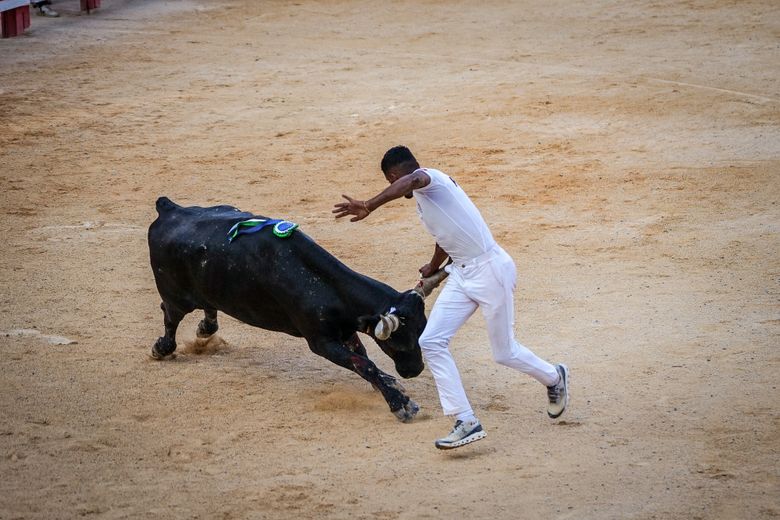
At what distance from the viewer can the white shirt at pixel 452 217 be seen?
818 cm

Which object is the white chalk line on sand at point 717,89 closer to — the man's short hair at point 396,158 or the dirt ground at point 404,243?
the dirt ground at point 404,243

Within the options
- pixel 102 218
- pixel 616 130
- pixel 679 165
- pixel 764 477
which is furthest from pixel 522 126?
pixel 764 477

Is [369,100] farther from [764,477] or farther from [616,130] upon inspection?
[764,477]

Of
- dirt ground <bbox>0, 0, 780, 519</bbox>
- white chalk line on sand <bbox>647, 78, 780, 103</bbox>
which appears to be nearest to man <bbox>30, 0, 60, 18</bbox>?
dirt ground <bbox>0, 0, 780, 519</bbox>

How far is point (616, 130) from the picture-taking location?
16547 millimetres

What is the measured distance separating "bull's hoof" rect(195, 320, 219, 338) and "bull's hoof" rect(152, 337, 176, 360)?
0.31 m

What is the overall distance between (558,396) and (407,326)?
4.35ft

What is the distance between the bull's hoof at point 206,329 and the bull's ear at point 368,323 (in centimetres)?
192

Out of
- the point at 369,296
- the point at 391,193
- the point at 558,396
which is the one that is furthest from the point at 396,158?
the point at 558,396

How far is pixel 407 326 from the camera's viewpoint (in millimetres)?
9117

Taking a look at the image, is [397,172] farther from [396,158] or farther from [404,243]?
[404,243]

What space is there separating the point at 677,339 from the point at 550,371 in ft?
7.38

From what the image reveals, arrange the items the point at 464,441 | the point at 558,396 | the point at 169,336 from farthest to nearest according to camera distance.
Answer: the point at 169,336 → the point at 558,396 → the point at 464,441

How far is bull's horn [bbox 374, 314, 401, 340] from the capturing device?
8570 millimetres
